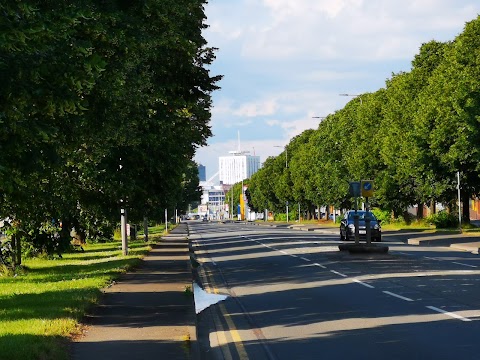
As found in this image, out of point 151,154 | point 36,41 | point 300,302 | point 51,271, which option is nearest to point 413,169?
point 151,154

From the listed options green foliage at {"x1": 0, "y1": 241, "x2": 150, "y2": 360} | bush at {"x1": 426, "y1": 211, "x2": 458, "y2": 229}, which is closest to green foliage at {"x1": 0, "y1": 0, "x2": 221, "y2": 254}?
green foliage at {"x1": 0, "y1": 241, "x2": 150, "y2": 360}

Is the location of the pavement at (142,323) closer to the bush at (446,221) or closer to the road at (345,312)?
the road at (345,312)

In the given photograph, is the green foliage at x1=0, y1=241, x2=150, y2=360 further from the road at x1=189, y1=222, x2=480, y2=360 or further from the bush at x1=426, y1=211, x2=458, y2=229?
the bush at x1=426, y1=211, x2=458, y2=229

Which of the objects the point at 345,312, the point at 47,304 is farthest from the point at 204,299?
the point at 345,312

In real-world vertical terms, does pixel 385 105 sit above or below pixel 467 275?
above

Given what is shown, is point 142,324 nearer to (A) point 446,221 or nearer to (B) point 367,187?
(B) point 367,187

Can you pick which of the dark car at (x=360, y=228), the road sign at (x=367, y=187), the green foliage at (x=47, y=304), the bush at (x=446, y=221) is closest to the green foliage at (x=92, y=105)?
the green foliage at (x=47, y=304)

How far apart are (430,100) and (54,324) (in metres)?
49.3

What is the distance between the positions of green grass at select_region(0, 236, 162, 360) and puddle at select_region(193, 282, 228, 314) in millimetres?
→ 2196

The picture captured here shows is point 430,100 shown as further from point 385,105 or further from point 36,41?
point 36,41

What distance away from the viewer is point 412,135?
201ft

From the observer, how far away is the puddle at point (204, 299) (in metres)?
19.3

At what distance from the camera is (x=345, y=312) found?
16.6 meters

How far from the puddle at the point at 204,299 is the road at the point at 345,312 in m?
0.27
